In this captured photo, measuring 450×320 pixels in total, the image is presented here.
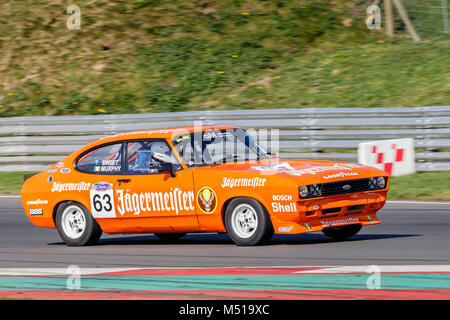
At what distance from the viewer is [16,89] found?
2384 cm

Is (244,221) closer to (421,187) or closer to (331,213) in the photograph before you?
(331,213)

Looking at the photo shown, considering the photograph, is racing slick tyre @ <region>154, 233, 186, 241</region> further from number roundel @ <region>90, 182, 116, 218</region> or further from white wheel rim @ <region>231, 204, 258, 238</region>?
white wheel rim @ <region>231, 204, 258, 238</region>

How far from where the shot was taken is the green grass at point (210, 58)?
21.0m

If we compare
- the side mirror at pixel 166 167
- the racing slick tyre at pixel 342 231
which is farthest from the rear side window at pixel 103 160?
the racing slick tyre at pixel 342 231

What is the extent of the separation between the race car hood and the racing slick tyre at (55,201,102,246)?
68.4 inches

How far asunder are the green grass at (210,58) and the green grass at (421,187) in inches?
174

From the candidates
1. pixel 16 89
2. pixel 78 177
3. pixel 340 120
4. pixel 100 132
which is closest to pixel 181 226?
pixel 78 177

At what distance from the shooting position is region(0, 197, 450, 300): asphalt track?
21.6ft

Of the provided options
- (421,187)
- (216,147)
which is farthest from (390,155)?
(216,147)

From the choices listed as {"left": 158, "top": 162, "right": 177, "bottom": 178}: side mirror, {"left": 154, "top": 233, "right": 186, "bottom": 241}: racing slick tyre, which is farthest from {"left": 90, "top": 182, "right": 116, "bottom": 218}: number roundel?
{"left": 154, "top": 233, "right": 186, "bottom": 241}: racing slick tyre

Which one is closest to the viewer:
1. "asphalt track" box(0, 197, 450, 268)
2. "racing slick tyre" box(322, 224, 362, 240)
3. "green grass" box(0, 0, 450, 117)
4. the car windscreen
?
"asphalt track" box(0, 197, 450, 268)

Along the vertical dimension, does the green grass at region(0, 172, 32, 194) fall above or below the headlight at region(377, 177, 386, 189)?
below

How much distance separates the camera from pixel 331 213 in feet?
28.9

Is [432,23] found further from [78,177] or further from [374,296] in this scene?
[374,296]
